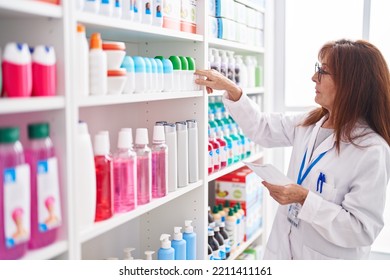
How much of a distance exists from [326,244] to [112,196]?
1.11 metres

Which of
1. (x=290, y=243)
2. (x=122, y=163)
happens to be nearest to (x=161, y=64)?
(x=122, y=163)

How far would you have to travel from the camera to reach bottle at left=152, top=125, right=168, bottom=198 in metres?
1.94

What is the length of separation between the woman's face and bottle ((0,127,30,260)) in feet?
4.95

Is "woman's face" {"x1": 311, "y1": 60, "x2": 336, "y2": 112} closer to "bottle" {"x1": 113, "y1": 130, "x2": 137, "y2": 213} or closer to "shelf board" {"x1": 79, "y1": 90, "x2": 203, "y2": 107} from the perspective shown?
"shelf board" {"x1": 79, "y1": 90, "x2": 203, "y2": 107}

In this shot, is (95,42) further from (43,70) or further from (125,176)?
(125,176)

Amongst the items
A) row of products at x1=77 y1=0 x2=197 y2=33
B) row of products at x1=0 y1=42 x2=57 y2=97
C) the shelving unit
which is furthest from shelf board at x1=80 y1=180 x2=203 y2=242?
row of products at x1=77 y1=0 x2=197 y2=33

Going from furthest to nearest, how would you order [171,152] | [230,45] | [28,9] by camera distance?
[230,45] < [171,152] < [28,9]

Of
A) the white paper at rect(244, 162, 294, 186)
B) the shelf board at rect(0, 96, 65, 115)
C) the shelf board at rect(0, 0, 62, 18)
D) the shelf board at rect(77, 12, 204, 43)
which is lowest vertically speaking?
the white paper at rect(244, 162, 294, 186)

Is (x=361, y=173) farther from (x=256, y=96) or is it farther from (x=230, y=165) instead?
(x=256, y=96)

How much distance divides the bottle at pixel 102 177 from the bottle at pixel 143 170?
216 millimetres

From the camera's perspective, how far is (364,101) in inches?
86.3

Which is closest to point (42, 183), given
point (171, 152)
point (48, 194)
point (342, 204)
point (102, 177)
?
point (48, 194)

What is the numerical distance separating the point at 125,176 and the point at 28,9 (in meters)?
0.69

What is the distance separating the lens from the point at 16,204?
4.09 feet
